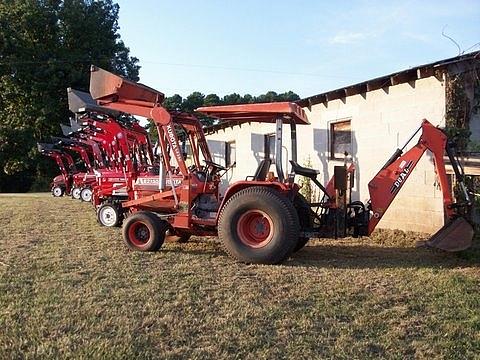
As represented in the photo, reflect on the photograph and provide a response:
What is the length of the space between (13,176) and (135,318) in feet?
108

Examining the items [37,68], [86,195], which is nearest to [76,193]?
[86,195]

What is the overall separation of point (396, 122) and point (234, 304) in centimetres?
640

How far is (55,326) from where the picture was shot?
177 inches

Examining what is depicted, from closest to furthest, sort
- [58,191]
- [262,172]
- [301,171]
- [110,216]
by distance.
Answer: [301,171] < [262,172] < [110,216] < [58,191]

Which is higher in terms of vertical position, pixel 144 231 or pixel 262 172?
pixel 262 172

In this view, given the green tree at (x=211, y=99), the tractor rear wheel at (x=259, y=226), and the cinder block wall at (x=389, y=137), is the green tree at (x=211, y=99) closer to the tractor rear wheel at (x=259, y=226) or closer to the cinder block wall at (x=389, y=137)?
the cinder block wall at (x=389, y=137)

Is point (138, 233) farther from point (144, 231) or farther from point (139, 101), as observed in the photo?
point (139, 101)

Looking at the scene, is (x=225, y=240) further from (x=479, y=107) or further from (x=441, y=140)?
(x=479, y=107)

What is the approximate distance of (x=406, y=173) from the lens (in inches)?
301

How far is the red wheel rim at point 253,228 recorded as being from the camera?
7309mm

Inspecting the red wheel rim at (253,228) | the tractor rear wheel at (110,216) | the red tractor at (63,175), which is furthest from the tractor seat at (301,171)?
the red tractor at (63,175)

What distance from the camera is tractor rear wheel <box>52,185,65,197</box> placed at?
2386 cm

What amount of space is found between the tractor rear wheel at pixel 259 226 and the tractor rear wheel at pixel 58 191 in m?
18.2

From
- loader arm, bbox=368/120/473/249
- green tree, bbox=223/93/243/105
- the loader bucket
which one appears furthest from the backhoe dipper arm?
green tree, bbox=223/93/243/105
